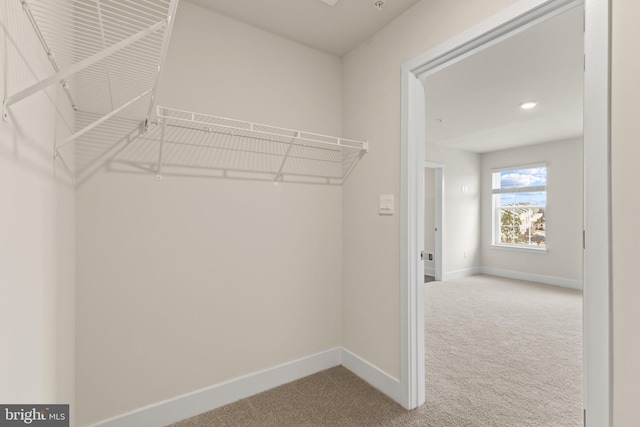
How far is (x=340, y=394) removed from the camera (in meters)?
1.94

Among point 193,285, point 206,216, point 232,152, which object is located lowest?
point 193,285

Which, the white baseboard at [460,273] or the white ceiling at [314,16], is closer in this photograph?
the white ceiling at [314,16]

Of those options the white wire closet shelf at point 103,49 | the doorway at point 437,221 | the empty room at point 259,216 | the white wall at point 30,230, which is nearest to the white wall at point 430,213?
the doorway at point 437,221

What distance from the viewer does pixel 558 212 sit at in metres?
Answer: 5.20

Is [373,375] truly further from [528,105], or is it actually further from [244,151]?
[528,105]

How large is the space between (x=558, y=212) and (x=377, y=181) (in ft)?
16.3

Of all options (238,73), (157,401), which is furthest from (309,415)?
(238,73)

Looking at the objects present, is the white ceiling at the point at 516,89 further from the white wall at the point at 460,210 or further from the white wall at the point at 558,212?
the white wall at the point at 460,210

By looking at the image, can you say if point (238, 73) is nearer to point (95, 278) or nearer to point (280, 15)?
point (280, 15)

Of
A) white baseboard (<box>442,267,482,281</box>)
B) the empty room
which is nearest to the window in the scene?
white baseboard (<box>442,267,482,281</box>)

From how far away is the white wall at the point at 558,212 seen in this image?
16.3ft

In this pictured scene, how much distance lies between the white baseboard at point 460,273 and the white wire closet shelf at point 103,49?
219 inches

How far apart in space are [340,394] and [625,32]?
227 centimetres

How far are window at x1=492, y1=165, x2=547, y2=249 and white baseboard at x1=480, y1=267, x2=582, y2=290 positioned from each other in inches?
21.5
